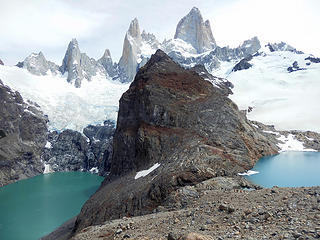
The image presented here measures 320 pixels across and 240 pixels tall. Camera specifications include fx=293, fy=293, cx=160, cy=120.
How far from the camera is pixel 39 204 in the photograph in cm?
7556

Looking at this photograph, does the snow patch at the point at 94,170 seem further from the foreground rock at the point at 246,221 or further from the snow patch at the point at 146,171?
the foreground rock at the point at 246,221

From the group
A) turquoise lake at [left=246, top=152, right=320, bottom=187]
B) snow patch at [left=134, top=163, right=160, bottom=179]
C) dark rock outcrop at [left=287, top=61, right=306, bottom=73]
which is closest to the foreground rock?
turquoise lake at [left=246, top=152, right=320, bottom=187]

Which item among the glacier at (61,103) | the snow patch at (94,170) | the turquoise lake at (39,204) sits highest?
the glacier at (61,103)

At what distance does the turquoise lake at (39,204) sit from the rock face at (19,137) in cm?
911

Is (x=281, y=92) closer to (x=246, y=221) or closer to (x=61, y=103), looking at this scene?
(x=61, y=103)

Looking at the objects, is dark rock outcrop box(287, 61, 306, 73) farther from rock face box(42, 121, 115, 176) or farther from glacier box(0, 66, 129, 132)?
rock face box(42, 121, 115, 176)

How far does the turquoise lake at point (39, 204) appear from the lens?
59.0 m

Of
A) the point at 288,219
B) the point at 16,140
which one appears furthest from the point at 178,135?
the point at 16,140

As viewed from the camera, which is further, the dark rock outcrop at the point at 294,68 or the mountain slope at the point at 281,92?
the dark rock outcrop at the point at 294,68

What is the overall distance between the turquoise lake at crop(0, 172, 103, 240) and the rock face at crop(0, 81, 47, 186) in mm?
9114

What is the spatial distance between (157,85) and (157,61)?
1340cm

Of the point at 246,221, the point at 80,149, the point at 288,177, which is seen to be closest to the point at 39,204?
the point at 288,177

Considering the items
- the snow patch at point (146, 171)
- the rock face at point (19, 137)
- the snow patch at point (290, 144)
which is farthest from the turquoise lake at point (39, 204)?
the snow patch at point (290, 144)

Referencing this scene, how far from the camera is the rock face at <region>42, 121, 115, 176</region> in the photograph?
140m
